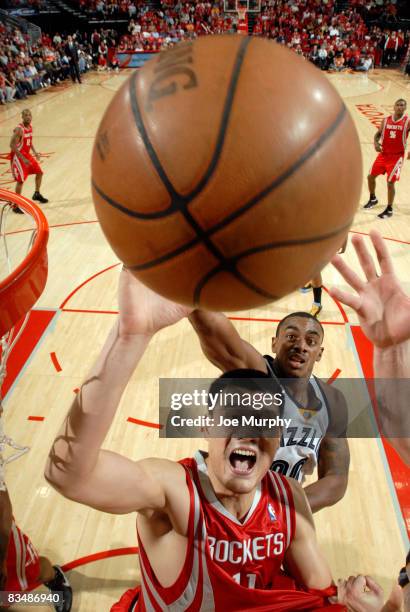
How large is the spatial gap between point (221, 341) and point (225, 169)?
1.05m

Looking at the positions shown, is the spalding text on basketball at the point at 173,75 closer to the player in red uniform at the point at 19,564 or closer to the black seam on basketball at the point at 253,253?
the black seam on basketball at the point at 253,253

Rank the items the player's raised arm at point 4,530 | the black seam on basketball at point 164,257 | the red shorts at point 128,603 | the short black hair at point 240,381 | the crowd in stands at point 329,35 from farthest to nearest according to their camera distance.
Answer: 1. the crowd in stands at point 329,35
2. the player's raised arm at point 4,530
3. the red shorts at point 128,603
4. the short black hair at point 240,381
5. the black seam on basketball at point 164,257

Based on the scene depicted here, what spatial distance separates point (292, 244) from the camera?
44.3 inches

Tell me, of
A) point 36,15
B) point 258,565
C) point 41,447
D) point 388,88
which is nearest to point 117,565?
point 41,447

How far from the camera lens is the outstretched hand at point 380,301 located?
151cm

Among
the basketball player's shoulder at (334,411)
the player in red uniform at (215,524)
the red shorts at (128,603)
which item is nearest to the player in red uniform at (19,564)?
the red shorts at (128,603)

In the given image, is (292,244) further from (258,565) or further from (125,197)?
(258,565)

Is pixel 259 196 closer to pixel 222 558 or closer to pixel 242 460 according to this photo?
pixel 242 460

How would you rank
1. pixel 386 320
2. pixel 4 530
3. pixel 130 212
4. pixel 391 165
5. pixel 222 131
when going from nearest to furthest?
pixel 222 131 → pixel 130 212 → pixel 386 320 → pixel 4 530 → pixel 391 165

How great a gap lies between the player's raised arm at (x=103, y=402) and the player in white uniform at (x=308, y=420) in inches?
34.8

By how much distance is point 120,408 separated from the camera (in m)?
3.79

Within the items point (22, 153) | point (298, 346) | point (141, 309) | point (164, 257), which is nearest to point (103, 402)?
point (141, 309)

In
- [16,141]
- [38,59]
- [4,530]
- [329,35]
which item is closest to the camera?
[4,530]

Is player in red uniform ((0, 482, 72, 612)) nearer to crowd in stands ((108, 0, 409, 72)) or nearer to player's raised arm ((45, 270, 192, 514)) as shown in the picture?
player's raised arm ((45, 270, 192, 514))
